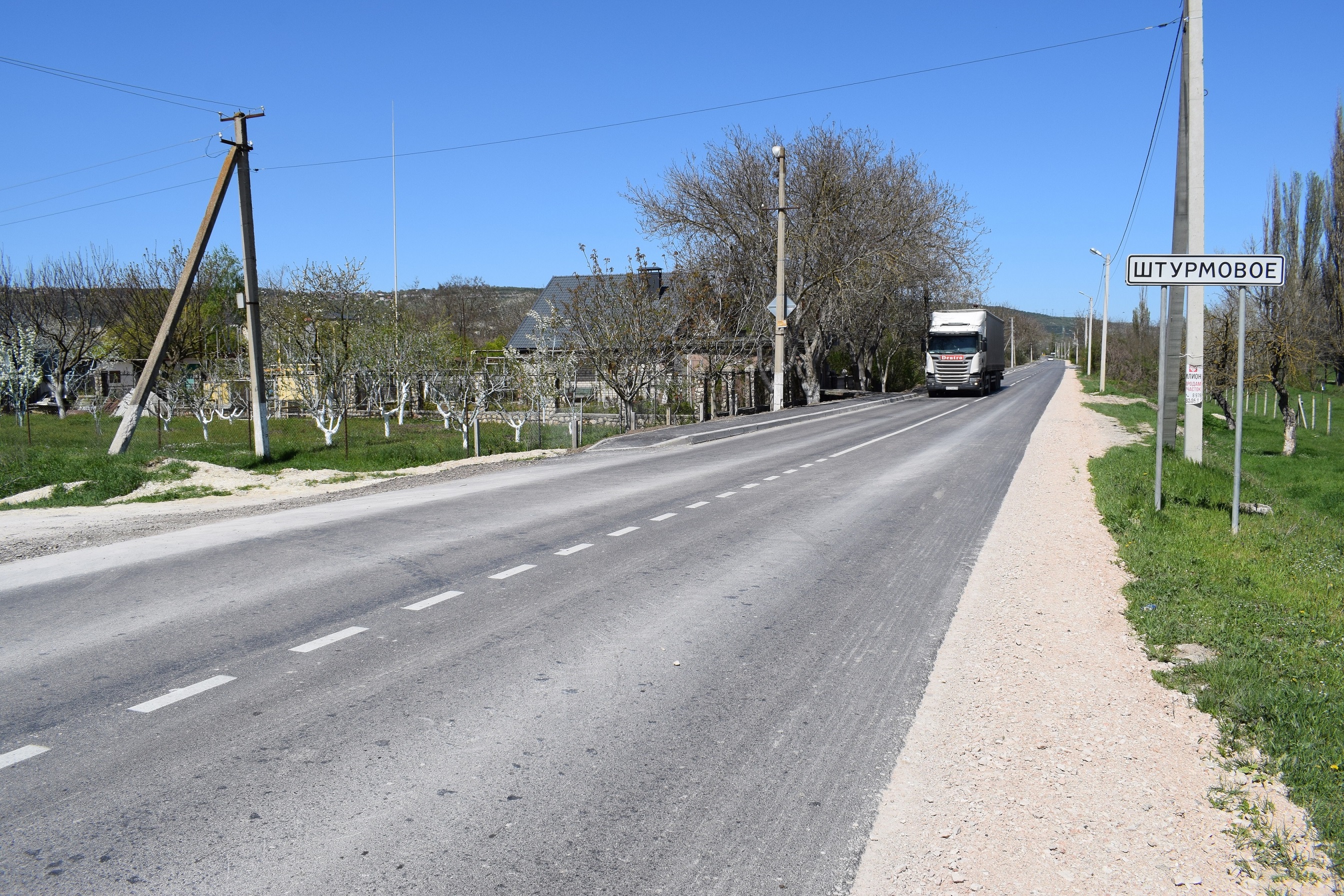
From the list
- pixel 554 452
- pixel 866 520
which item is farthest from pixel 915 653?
pixel 554 452

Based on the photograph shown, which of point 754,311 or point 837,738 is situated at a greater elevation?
point 754,311

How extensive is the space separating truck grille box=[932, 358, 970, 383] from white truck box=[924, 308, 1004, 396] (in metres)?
0.03

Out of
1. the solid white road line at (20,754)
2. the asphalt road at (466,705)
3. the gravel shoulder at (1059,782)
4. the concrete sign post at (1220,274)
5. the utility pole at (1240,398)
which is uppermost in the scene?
the concrete sign post at (1220,274)

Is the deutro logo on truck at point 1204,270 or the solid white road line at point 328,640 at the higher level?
the deutro logo on truck at point 1204,270

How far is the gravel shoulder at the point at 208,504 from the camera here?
10.3 metres

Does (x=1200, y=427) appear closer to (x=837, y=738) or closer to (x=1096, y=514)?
(x=1096, y=514)

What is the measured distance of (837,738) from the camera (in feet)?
14.8

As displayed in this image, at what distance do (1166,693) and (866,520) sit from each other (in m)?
5.97

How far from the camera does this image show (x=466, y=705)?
4.88m

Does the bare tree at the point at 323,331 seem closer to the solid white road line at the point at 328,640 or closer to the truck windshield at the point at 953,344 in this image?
the solid white road line at the point at 328,640

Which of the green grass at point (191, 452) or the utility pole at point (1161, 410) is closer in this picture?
the utility pole at point (1161, 410)

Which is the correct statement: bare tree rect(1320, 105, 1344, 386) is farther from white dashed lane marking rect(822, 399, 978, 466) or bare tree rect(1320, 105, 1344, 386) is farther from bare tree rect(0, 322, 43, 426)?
bare tree rect(0, 322, 43, 426)

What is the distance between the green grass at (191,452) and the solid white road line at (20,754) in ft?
36.6

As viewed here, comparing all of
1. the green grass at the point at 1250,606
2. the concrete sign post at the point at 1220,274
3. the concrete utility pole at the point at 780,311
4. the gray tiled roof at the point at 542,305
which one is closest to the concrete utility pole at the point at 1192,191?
the green grass at the point at 1250,606
